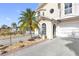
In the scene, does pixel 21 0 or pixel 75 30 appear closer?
pixel 21 0

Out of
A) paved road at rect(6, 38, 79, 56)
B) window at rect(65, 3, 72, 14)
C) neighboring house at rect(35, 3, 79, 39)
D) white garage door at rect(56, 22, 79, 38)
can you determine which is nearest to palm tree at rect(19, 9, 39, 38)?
neighboring house at rect(35, 3, 79, 39)

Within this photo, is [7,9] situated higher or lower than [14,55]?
higher

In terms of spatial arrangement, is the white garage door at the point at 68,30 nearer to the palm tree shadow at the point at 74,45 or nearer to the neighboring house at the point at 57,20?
the neighboring house at the point at 57,20

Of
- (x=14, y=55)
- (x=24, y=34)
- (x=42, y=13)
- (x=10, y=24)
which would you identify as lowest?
(x=14, y=55)

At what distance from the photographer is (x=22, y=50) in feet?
28.9

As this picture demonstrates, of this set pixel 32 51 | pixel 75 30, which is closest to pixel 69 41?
pixel 75 30

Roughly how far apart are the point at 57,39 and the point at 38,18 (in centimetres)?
182

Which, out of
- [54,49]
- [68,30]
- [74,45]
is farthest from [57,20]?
[54,49]

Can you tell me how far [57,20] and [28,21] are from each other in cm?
190

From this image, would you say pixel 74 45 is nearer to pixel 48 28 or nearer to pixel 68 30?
pixel 68 30

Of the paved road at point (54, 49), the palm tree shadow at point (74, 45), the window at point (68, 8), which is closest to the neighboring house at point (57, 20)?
the window at point (68, 8)

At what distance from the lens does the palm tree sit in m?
9.48

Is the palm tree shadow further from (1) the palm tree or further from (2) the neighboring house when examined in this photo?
(1) the palm tree

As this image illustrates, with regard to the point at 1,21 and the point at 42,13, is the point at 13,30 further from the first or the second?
the point at 42,13
